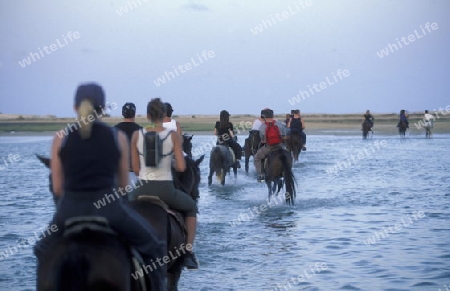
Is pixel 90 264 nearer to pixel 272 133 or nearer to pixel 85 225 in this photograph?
pixel 85 225

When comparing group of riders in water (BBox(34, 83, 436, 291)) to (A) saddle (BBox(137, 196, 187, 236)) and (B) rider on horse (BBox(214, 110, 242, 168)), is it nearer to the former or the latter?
(A) saddle (BBox(137, 196, 187, 236))

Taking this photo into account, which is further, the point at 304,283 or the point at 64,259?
the point at 304,283

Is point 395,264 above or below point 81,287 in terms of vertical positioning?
below

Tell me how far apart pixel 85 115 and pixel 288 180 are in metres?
10.9

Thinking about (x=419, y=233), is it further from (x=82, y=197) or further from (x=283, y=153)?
(x=82, y=197)

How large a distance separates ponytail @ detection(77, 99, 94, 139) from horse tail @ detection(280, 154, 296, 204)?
10.8m

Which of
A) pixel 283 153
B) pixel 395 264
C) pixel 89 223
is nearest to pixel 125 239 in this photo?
pixel 89 223

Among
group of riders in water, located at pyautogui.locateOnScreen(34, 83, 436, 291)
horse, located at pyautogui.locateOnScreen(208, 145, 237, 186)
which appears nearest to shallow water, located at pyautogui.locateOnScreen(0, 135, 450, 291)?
horse, located at pyautogui.locateOnScreen(208, 145, 237, 186)

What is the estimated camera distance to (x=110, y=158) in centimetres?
512

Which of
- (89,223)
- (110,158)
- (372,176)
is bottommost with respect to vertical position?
(372,176)

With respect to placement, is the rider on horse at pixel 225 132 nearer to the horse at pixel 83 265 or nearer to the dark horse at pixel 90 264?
the dark horse at pixel 90 264

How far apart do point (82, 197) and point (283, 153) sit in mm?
11225

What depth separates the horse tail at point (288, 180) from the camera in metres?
15.7

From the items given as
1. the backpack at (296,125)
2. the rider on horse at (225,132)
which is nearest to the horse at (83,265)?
the rider on horse at (225,132)
